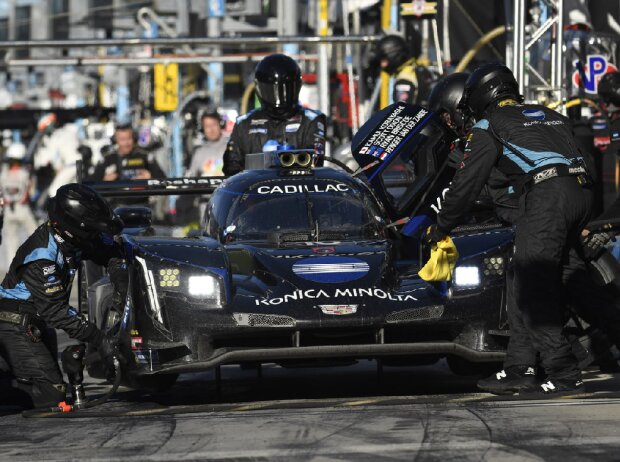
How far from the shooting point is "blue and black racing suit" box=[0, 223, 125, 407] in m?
8.55

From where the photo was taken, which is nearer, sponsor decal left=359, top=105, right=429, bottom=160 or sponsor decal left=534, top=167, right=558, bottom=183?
sponsor decal left=534, top=167, right=558, bottom=183

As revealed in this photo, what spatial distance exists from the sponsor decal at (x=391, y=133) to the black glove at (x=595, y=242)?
1441mm

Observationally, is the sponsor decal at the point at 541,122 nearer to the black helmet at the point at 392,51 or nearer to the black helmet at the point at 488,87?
the black helmet at the point at 488,87

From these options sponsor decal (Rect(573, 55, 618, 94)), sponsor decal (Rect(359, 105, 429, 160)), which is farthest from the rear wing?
sponsor decal (Rect(573, 55, 618, 94))

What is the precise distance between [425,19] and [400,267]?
10.4m

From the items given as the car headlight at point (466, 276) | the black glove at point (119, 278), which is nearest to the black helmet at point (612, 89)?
the car headlight at point (466, 276)

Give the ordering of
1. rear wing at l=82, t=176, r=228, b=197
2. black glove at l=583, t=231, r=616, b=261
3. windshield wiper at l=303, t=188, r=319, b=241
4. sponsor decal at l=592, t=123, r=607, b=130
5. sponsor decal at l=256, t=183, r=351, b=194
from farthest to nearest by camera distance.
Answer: sponsor decal at l=592, t=123, r=607, b=130
rear wing at l=82, t=176, r=228, b=197
sponsor decal at l=256, t=183, r=351, b=194
windshield wiper at l=303, t=188, r=319, b=241
black glove at l=583, t=231, r=616, b=261

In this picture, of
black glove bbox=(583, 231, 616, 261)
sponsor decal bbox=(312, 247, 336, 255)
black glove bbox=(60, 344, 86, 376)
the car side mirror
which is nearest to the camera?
black glove bbox=(60, 344, 86, 376)

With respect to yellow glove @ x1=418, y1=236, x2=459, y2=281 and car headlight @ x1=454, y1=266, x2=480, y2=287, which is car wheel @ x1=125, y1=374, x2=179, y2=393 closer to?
yellow glove @ x1=418, y1=236, x2=459, y2=281

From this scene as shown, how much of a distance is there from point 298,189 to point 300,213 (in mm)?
284

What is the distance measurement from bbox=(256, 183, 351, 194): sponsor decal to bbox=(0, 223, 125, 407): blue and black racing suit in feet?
5.21

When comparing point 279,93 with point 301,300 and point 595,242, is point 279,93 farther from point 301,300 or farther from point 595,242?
point 301,300

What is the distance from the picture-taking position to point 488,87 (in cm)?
876

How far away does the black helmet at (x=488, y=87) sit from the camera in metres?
8.74
